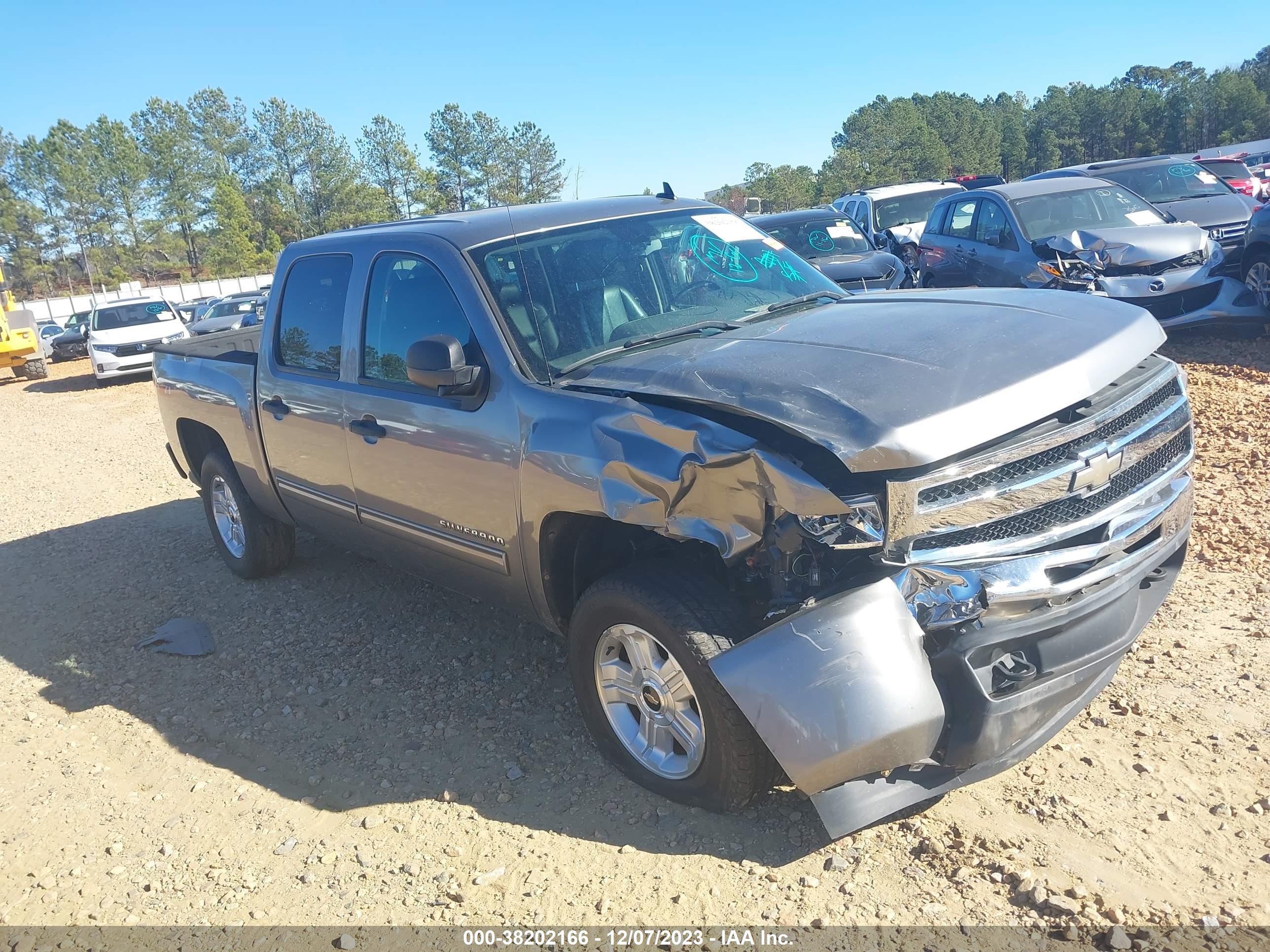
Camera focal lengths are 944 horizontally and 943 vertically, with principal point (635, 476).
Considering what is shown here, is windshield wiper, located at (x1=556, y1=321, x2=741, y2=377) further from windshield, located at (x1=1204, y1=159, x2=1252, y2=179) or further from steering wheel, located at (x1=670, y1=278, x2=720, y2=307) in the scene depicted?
windshield, located at (x1=1204, y1=159, x2=1252, y2=179)

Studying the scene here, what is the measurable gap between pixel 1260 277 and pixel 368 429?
8083 mm

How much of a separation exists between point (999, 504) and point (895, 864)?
114 centimetres

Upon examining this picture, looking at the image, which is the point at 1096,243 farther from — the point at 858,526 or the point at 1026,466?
the point at 858,526

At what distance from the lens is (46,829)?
3695mm

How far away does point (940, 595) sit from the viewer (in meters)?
2.65

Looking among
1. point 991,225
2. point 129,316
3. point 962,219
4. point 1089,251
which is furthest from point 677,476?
point 129,316

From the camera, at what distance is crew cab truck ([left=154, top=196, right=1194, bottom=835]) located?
8.59 feet

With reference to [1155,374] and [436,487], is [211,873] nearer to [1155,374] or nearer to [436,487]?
[436,487]

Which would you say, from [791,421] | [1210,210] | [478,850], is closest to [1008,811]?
[791,421]

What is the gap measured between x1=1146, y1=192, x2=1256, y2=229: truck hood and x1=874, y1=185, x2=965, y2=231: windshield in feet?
14.5

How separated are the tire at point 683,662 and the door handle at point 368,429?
1377 millimetres

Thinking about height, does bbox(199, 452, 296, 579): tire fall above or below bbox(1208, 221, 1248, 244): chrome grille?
below

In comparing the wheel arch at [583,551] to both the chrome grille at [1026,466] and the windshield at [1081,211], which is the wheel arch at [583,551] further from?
the windshield at [1081,211]

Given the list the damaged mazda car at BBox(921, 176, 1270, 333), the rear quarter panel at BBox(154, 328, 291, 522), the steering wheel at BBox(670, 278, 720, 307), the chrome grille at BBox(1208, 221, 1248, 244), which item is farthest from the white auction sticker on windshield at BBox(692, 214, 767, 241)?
the chrome grille at BBox(1208, 221, 1248, 244)
